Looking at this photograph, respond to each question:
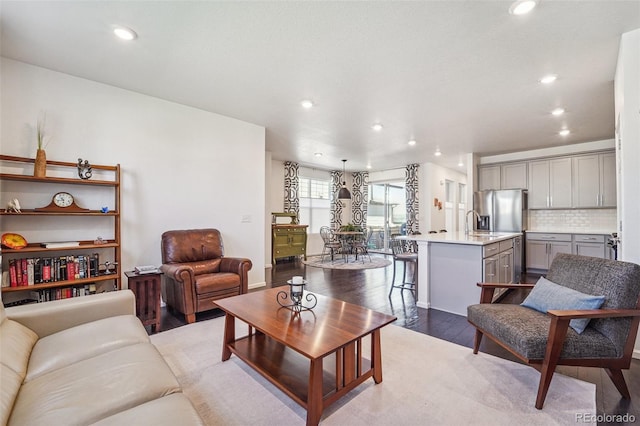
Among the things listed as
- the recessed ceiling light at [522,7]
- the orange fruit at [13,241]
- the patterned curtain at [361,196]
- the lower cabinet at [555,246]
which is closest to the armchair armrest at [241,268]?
the orange fruit at [13,241]

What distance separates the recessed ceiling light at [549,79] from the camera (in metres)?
3.03

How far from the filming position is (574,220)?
605cm

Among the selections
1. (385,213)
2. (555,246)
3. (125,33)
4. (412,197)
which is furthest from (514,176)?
Result: (125,33)

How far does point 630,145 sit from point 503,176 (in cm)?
453

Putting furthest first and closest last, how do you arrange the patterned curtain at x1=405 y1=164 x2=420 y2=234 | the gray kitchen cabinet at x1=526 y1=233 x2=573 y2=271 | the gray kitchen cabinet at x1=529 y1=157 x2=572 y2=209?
the patterned curtain at x1=405 y1=164 x2=420 y2=234 < the gray kitchen cabinet at x1=529 y1=157 x2=572 y2=209 < the gray kitchen cabinet at x1=526 y1=233 x2=573 y2=271

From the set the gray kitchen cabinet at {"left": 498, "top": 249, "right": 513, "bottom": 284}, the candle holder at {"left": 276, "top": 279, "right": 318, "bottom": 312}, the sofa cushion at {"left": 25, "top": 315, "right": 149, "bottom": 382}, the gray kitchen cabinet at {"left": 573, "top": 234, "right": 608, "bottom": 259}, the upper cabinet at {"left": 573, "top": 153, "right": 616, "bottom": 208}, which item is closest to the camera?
the sofa cushion at {"left": 25, "top": 315, "right": 149, "bottom": 382}

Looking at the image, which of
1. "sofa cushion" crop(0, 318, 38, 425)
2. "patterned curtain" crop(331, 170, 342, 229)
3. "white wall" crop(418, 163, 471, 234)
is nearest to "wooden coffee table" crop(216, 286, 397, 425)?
"sofa cushion" crop(0, 318, 38, 425)

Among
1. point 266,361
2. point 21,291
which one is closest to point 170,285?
point 21,291

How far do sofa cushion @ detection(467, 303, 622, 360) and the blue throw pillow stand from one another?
0.23 feet

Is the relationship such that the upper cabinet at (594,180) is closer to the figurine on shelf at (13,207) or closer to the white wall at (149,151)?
the white wall at (149,151)

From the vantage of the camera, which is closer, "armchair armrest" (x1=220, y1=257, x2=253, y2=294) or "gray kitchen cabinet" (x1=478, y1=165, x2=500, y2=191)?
"armchair armrest" (x1=220, y1=257, x2=253, y2=294)

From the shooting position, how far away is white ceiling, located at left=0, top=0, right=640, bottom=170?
6.93 feet

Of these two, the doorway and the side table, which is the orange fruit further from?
the doorway

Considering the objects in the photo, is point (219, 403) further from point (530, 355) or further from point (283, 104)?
point (283, 104)
